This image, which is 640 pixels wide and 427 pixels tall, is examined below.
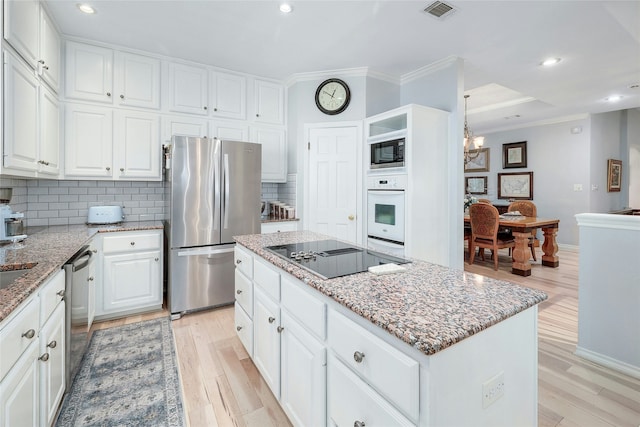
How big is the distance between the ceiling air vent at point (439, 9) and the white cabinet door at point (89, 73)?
2.97 m

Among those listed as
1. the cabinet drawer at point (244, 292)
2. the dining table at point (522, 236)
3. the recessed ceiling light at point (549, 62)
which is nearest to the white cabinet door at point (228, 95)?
the cabinet drawer at point (244, 292)

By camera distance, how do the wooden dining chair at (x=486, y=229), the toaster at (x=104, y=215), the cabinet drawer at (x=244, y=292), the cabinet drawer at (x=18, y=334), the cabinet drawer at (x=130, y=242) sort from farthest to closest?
the wooden dining chair at (x=486, y=229) < the toaster at (x=104, y=215) < the cabinet drawer at (x=130, y=242) < the cabinet drawer at (x=244, y=292) < the cabinet drawer at (x=18, y=334)

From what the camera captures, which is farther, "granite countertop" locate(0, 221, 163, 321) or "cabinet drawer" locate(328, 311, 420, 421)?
"granite countertop" locate(0, 221, 163, 321)

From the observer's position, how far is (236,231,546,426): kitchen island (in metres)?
0.82

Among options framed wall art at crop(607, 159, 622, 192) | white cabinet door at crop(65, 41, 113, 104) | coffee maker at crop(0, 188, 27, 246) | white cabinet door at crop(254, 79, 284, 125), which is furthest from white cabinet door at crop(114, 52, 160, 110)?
framed wall art at crop(607, 159, 622, 192)

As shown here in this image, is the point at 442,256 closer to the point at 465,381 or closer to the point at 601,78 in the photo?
the point at 465,381

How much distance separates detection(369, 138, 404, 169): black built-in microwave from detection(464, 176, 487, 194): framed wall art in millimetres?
5283

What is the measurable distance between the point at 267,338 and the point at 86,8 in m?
2.87

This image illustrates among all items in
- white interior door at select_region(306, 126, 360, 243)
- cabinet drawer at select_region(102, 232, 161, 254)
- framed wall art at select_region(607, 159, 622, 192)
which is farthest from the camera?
framed wall art at select_region(607, 159, 622, 192)

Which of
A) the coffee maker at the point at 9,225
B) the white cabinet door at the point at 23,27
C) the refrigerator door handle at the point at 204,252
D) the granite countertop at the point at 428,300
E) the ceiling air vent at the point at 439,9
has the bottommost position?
the refrigerator door handle at the point at 204,252

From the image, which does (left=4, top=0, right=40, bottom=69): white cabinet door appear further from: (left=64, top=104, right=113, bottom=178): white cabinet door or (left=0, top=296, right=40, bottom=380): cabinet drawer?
(left=0, top=296, right=40, bottom=380): cabinet drawer

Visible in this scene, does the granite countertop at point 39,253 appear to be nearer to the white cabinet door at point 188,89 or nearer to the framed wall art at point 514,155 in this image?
the white cabinet door at point 188,89

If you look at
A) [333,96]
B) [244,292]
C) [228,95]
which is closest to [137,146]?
[228,95]

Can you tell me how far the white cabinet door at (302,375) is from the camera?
4.04 feet
